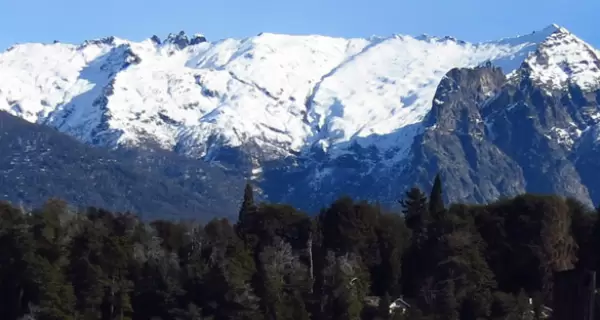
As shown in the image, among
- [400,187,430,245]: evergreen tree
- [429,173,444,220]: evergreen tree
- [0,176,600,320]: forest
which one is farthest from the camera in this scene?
[429,173,444,220]: evergreen tree

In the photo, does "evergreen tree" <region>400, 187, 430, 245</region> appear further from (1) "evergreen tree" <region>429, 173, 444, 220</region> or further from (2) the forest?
(1) "evergreen tree" <region>429, 173, 444, 220</region>

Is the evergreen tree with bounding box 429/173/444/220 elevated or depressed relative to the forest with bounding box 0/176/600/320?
elevated

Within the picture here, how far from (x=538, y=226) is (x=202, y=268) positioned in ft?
103

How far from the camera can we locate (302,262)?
3932 inches

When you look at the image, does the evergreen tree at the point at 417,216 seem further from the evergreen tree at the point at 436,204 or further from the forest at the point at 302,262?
the evergreen tree at the point at 436,204

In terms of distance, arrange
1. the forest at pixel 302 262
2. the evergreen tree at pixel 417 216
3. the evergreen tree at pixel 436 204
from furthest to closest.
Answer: the evergreen tree at pixel 436 204
the evergreen tree at pixel 417 216
the forest at pixel 302 262

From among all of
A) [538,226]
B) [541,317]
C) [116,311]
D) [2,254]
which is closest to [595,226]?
[538,226]

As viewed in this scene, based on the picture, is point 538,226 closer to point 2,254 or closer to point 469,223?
point 469,223

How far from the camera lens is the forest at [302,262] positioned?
8381cm

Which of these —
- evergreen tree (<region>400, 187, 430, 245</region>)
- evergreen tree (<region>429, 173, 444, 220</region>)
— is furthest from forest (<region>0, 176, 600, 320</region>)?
evergreen tree (<region>429, 173, 444, 220</region>)

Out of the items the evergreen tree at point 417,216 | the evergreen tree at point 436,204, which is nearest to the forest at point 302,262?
the evergreen tree at point 417,216

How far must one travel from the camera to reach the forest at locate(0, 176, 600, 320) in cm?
8381

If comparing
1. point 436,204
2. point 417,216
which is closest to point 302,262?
point 417,216

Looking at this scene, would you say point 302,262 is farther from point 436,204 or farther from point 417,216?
point 436,204
